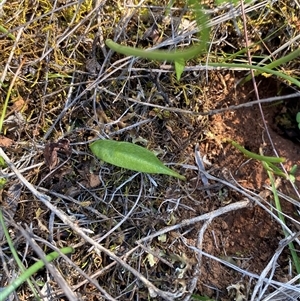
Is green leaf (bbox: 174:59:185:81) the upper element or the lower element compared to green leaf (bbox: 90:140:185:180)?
upper

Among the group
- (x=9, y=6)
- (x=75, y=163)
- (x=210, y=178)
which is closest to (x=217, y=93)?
(x=210, y=178)

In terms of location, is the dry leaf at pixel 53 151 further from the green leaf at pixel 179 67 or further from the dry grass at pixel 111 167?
the green leaf at pixel 179 67

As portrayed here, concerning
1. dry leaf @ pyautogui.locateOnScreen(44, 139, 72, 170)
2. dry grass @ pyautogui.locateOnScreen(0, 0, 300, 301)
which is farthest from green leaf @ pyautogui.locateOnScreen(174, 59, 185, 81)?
dry leaf @ pyautogui.locateOnScreen(44, 139, 72, 170)

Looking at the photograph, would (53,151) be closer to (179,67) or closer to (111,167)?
(111,167)

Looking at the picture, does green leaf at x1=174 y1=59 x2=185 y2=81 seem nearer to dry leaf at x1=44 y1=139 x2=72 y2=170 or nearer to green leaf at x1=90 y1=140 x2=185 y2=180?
green leaf at x1=90 y1=140 x2=185 y2=180

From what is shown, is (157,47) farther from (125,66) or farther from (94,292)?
(94,292)

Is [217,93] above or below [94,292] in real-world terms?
above
